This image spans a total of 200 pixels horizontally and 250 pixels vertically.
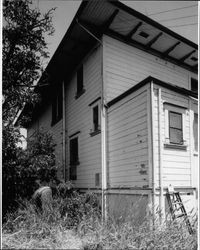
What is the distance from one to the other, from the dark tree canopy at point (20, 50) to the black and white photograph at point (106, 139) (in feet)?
0.10

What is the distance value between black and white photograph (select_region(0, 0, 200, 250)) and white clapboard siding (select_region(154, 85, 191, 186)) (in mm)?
29

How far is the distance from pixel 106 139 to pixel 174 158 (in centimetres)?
271

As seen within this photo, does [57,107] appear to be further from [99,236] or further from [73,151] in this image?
[99,236]

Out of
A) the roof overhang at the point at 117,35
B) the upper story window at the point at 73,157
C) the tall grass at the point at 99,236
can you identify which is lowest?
the tall grass at the point at 99,236

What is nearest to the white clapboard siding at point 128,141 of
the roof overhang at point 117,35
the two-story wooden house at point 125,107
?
the two-story wooden house at point 125,107

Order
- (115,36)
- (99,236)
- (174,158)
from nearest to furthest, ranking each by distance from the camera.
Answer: (99,236) < (174,158) < (115,36)

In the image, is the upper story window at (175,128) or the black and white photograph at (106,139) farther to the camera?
the upper story window at (175,128)

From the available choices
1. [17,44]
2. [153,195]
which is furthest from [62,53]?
[153,195]

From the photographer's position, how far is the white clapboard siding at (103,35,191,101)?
10422 millimetres

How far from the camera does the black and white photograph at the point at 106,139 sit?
4910mm

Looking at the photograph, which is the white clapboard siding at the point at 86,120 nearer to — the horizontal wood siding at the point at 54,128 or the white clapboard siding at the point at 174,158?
the horizontal wood siding at the point at 54,128

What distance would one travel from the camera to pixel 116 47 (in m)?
10.8

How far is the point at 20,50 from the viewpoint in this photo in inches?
331

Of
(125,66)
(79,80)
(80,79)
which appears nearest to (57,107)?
(79,80)
